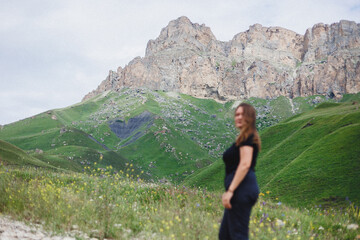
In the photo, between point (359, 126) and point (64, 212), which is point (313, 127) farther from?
point (64, 212)

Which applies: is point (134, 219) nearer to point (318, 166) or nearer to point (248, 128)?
point (248, 128)

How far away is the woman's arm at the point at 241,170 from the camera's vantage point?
5.25m

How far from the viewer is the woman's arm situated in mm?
5250

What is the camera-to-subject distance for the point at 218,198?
11133 mm

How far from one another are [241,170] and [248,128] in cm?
99

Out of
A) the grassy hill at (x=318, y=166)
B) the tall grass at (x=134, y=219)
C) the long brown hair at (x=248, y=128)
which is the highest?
the long brown hair at (x=248, y=128)

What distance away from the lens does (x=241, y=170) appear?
525 centimetres

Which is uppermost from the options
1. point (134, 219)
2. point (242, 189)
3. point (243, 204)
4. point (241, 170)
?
point (241, 170)

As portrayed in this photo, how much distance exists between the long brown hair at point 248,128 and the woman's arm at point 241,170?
8.5 inches

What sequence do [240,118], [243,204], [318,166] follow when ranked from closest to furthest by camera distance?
[243,204] → [240,118] → [318,166]

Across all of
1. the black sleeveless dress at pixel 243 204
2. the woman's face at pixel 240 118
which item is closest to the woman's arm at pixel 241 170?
the black sleeveless dress at pixel 243 204

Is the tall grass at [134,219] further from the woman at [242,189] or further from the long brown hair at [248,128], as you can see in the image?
the long brown hair at [248,128]

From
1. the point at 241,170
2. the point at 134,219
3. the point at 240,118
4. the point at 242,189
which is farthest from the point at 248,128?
the point at 134,219

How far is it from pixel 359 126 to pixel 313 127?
2314 centimetres
